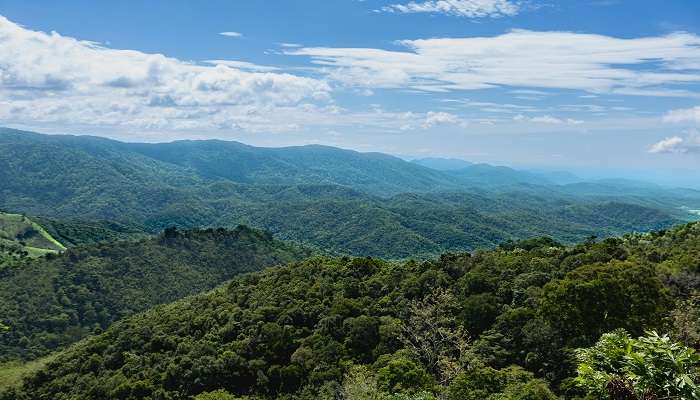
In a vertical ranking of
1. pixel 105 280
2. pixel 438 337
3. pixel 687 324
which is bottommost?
pixel 105 280

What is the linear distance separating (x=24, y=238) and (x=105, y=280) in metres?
65.2

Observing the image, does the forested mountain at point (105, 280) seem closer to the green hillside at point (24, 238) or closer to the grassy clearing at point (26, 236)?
the green hillside at point (24, 238)

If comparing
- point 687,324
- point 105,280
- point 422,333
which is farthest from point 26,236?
point 687,324

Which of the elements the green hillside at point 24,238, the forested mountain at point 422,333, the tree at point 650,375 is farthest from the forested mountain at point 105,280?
the tree at point 650,375

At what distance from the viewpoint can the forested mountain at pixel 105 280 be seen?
11038 centimetres

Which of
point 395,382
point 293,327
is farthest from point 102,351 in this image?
point 395,382

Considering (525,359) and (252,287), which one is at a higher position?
(525,359)

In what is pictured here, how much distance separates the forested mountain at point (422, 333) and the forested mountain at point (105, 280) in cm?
5617

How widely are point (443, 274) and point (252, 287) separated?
94.6ft

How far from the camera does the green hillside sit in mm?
161688

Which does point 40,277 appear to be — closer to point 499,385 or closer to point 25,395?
point 25,395

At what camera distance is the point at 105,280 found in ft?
435

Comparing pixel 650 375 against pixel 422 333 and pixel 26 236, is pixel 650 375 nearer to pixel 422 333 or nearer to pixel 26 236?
pixel 422 333

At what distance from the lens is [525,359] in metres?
34.1
